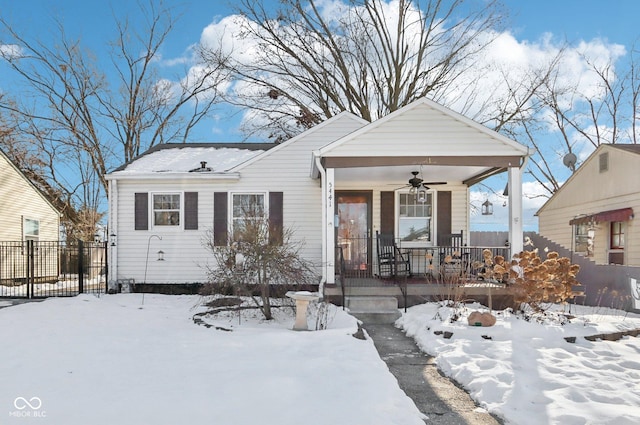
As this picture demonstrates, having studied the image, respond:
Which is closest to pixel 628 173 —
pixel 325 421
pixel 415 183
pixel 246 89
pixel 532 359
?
pixel 415 183

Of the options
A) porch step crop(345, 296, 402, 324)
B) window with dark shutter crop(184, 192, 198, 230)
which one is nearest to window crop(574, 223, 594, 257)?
porch step crop(345, 296, 402, 324)

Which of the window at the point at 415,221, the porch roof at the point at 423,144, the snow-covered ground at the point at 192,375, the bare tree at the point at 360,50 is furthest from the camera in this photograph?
the bare tree at the point at 360,50

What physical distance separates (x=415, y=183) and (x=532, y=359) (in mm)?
5195

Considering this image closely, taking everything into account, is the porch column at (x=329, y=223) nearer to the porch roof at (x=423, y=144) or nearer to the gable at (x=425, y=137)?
the porch roof at (x=423, y=144)

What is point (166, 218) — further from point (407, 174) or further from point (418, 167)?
point (418, 167)

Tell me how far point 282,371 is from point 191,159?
360 inches

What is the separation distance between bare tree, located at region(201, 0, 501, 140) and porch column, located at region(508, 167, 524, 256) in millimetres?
11217

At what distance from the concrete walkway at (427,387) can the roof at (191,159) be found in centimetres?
675

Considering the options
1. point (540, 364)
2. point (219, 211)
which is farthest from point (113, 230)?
point (540, 364)

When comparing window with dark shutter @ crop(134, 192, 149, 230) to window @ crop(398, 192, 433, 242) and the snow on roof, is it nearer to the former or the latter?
the snow on roof

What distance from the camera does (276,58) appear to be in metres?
20.3

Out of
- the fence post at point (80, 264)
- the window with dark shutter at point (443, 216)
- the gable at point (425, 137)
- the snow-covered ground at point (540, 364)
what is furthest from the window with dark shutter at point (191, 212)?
the window with dark shutter at point (443, 216)

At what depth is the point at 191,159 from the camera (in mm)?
12516

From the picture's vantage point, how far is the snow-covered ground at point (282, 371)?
3564mm
